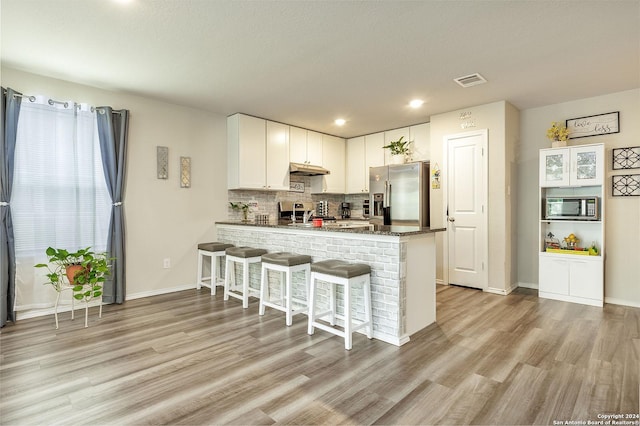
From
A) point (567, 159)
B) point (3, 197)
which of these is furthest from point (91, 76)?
point (567, 159)

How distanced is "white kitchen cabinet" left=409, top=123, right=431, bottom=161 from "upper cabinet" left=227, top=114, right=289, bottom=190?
6.85 ft

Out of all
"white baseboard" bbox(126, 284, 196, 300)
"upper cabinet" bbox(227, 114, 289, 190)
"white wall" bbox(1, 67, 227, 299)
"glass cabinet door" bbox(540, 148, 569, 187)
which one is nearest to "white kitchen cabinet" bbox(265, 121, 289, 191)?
"upper cabinet" bbox(227, 114, 289, 190)

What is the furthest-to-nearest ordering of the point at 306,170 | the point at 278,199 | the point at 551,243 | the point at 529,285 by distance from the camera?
the point at 278,199
the point at 306,170
the point at 529,285
the point at 551,243

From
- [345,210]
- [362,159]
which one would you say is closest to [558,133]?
[362,159]

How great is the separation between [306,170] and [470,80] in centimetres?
281

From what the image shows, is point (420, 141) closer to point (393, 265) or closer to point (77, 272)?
point (393, 265)

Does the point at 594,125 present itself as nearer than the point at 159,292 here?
Yes

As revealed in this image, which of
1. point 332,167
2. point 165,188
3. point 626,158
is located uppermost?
point 332,167

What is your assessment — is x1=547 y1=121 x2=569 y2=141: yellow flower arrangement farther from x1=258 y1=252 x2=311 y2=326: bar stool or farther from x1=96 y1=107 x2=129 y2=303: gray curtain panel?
x1=96 y1=107 x2=129 y2=303: gray curtain panel

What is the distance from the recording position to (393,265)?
2773 millimetres

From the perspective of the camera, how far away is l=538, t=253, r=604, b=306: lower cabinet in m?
3.74

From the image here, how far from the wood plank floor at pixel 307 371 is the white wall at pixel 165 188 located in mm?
924

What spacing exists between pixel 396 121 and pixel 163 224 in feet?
12.2

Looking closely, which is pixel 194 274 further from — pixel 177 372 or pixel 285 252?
pixel 177 372
